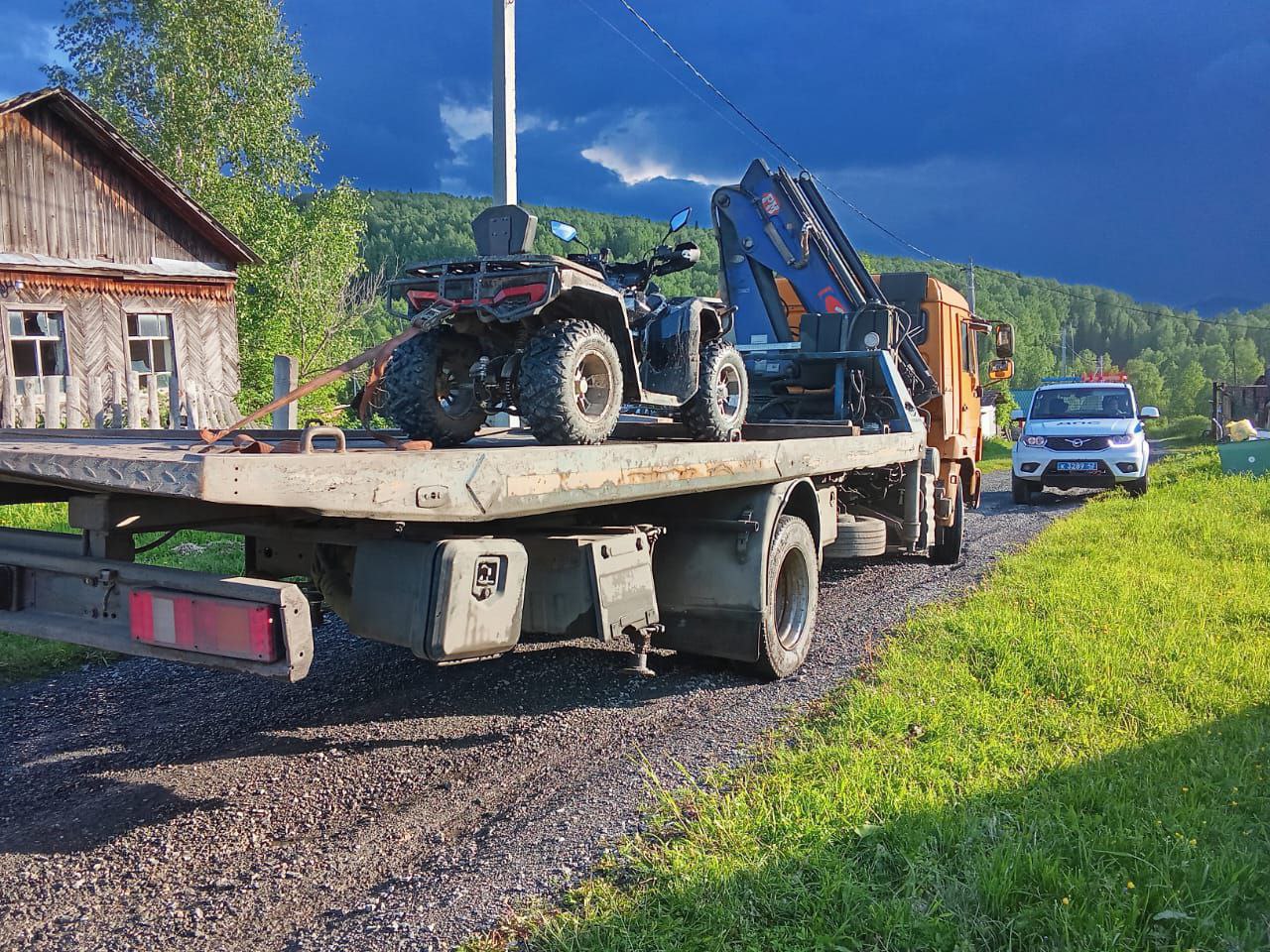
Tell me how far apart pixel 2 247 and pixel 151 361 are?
10.2 feet

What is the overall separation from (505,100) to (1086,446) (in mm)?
9906

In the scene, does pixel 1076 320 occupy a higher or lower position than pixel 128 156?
higher

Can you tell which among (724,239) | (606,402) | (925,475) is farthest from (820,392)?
(606,402)

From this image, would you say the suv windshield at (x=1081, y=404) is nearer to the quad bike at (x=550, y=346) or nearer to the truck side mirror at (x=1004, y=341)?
the truck side mirror at (x=1004, y=341)

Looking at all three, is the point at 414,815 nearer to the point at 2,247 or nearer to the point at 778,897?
the point at 778,897

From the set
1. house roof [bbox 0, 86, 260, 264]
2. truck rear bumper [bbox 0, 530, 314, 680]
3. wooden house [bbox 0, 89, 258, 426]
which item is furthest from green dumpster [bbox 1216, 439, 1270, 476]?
house roof [bbox 0, 86, 260, 264]

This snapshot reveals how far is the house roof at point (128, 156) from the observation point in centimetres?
1574

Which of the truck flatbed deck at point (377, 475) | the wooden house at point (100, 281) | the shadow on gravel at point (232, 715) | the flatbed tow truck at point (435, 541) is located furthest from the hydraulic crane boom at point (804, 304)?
the wooden house at point (100, 281)

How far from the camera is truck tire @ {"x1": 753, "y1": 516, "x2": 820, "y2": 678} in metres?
4.88

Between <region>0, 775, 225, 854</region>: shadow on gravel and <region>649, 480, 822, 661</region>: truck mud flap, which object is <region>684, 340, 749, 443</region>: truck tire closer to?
<region>649, 480, 822, 661</region>: truck mud flap

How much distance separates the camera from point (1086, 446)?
45.2 feet

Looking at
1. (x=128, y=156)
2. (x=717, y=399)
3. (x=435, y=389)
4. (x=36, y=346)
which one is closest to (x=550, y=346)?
(x=435, y=389)

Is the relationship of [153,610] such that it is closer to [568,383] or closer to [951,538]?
[568,383]

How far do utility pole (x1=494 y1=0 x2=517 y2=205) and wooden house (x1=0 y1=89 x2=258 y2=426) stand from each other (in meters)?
8.16
